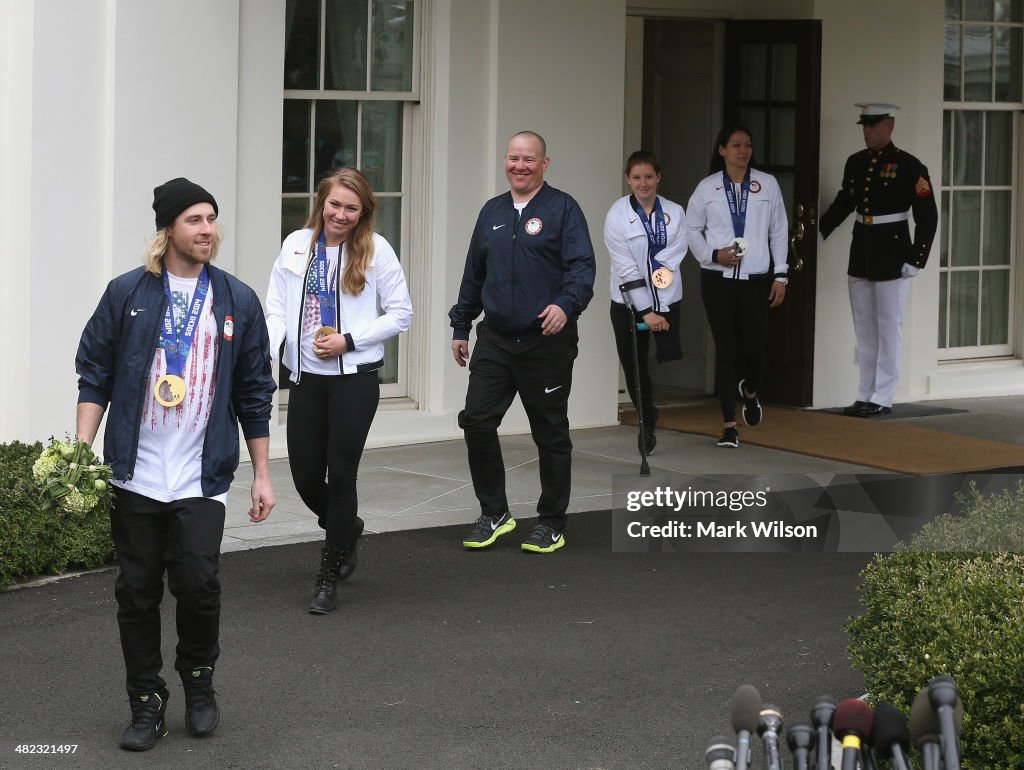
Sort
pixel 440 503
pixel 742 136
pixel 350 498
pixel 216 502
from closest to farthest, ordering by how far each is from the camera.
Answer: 1. pixel 216 502
2. pixel 350 498
3. pixel 440 503
4. pixel 742 136

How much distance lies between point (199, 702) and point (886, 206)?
8.48 metres

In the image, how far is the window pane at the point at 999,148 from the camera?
47.3 feet

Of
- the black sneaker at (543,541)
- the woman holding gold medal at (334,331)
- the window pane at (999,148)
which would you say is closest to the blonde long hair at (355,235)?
the woman holding gold medal at (334,331)

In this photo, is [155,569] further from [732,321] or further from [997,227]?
[997,227]

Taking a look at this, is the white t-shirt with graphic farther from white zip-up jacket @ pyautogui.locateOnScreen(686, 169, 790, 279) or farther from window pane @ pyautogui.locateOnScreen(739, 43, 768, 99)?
window pane @ pyautogui.locateOnScreen(739, 43, 768, 99)

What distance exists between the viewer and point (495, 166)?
38.0ft

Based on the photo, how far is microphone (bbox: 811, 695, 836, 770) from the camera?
10.9ft

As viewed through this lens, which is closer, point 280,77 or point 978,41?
point 280,77

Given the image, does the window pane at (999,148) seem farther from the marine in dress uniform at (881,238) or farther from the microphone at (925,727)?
the microphone at (925,727)

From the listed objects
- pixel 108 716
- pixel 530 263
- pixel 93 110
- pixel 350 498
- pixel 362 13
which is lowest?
pixel 108 716

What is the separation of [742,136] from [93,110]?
417cm

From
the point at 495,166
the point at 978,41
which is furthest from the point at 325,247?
the point at 978,41

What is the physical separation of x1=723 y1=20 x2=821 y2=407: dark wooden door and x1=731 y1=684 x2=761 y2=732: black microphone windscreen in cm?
962

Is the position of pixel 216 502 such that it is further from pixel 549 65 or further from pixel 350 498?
pixel 549 65
